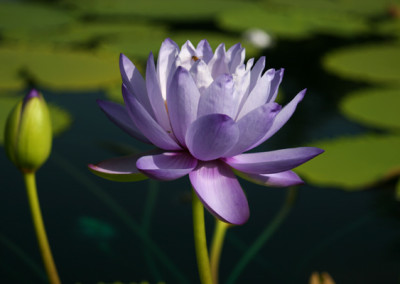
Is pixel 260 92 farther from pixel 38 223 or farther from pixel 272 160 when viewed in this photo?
pixel 38 223

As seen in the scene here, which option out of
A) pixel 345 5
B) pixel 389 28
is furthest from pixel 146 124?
pixel 345 5

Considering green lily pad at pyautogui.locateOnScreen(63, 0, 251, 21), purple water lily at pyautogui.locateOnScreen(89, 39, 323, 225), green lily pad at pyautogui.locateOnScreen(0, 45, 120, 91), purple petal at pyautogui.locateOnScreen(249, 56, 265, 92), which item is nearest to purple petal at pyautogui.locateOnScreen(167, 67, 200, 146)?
purple water lily at pyautogui.locateOnScreen(89, 39, 323, 225)

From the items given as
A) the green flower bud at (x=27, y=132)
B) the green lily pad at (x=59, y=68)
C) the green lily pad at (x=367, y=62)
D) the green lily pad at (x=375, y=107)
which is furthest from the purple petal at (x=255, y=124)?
Result: the green lily pad at (x=367, y=62)

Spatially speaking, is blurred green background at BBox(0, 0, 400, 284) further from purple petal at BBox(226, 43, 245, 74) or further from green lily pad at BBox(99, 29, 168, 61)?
purple petal at BBox(226, 43, 245, 74)

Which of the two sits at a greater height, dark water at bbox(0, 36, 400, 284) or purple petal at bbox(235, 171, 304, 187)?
purple petal at bbox(235, 171, 304, 187)

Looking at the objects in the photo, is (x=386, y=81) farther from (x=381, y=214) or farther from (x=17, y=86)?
(x=17, y=86)
